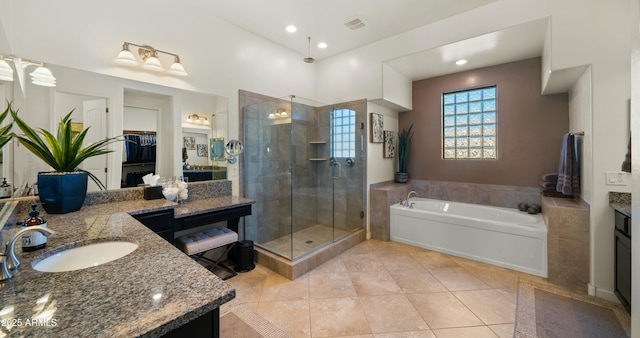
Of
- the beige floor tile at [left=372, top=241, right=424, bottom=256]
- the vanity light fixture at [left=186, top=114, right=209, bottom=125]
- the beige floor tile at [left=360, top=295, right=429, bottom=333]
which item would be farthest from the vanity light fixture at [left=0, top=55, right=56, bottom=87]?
the beige floor tile at [left=372, top=241, right=424, bottom=256]

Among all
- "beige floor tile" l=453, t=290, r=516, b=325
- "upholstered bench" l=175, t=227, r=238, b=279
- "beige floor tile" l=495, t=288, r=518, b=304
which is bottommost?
"beige floor tile" l=453, t=290, r=516, b=325

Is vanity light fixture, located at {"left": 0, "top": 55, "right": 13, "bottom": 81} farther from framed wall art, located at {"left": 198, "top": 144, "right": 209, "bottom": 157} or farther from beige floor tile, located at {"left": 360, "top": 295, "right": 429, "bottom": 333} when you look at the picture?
beige floor tile, located at {"left": 360, "top": 295, "right": 429, "bottom": 333}

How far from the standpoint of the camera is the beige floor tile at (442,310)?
6.29 ft

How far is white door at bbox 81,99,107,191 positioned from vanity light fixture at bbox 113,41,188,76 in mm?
393

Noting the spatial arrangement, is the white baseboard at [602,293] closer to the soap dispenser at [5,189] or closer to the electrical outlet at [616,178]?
the electrical outlet at [616,178]

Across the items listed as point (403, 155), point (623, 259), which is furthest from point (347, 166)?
point (623, 259)

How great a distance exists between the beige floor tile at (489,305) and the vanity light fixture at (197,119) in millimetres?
3063

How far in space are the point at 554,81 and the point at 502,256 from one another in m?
1.96

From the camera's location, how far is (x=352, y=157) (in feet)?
12.6

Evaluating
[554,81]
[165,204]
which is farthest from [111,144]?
[554,81]

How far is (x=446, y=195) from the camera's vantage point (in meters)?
3.98

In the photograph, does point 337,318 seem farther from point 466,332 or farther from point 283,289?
point 466,332

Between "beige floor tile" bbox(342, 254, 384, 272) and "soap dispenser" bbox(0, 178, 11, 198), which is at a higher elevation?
"soap dispenser" bbox(0, 178, 11, 198)

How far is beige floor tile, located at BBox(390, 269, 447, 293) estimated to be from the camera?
7.86 ft
